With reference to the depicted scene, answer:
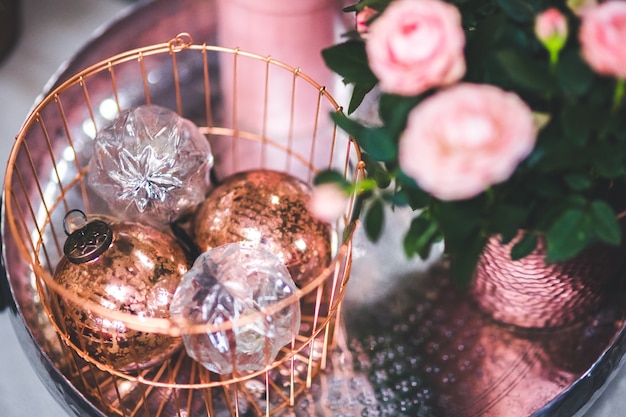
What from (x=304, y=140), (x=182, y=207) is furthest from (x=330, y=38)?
(x=182, y=207)

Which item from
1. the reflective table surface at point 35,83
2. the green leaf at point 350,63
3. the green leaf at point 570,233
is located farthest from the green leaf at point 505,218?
the reflective table surface at point 35,83

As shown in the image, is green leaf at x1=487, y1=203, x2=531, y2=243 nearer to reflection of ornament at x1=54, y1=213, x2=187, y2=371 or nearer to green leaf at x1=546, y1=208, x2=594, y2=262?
green leaf at x1=546, y1=208, x2=594, y2=262

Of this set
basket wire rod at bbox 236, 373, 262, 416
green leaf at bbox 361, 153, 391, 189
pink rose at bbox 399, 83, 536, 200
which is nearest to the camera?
pink rose at bbox 399, 83, 536, 200

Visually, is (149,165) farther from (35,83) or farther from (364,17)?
(35,83)

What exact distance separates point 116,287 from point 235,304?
89 mm

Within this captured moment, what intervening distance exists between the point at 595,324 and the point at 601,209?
8.7 inches

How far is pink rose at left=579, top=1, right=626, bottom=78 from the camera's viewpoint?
392 millimetres

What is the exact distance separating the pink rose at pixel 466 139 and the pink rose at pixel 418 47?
16 mm

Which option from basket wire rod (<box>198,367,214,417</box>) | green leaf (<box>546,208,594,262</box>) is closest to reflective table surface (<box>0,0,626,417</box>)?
basket wire rod (<box>198,367,214,417</box>)

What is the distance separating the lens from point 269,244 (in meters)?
0.57

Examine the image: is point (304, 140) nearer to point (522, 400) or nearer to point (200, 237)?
point (200, 237)

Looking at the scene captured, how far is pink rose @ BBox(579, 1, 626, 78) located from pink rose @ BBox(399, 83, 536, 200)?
0.15 ft

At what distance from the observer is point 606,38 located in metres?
0.40

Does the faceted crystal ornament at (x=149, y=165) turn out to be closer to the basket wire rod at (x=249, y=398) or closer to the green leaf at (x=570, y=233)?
the basket wire rod at (x=249, y=398)
